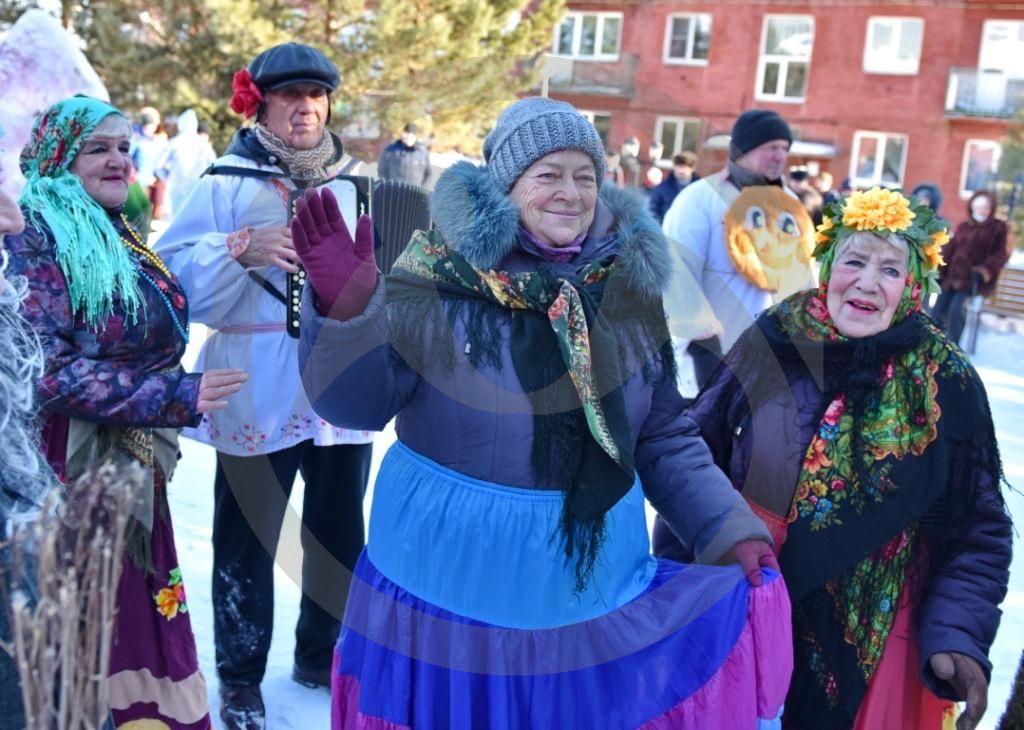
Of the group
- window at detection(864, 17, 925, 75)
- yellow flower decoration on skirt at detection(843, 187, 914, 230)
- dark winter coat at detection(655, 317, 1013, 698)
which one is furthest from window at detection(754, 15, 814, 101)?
dark winter coat at detection(655, 317, 1013, 698)

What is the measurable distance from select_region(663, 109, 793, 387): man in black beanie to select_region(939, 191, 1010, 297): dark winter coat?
6292 millimetres

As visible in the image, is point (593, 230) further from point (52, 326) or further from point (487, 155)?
point (52, 326)

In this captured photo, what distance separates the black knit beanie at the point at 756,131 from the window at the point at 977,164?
21598mm

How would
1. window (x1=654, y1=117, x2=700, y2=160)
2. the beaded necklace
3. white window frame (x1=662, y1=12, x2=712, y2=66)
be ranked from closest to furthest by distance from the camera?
the beaded necklace → window (x1=654, y1=117, x2=700, y2=160) → white window frame (x1=662, y1=12, x2=712, y2=66)

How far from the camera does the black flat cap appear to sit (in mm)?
3023

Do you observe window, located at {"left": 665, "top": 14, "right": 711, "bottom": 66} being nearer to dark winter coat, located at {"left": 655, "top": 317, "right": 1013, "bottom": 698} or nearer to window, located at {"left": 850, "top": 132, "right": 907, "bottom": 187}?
window, located at {"left": 850, "top": 132, "right": 907, "bottom": 187}

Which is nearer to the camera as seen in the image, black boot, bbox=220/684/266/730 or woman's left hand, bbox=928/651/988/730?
woman's left hand, bbox=928/651/988/730

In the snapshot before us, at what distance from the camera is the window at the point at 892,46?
2412cm

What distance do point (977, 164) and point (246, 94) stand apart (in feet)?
81.8

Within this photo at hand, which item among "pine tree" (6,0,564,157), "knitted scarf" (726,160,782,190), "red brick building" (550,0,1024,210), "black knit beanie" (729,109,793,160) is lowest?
"knitted scarf" (726,160,782,190)

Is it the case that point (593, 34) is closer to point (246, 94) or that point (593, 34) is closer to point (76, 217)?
point (246, 94)

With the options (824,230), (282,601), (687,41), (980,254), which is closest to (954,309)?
(980,254)

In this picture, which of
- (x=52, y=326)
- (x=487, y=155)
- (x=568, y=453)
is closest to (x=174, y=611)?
(x=52, y=326)

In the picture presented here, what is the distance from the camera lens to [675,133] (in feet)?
83.6
